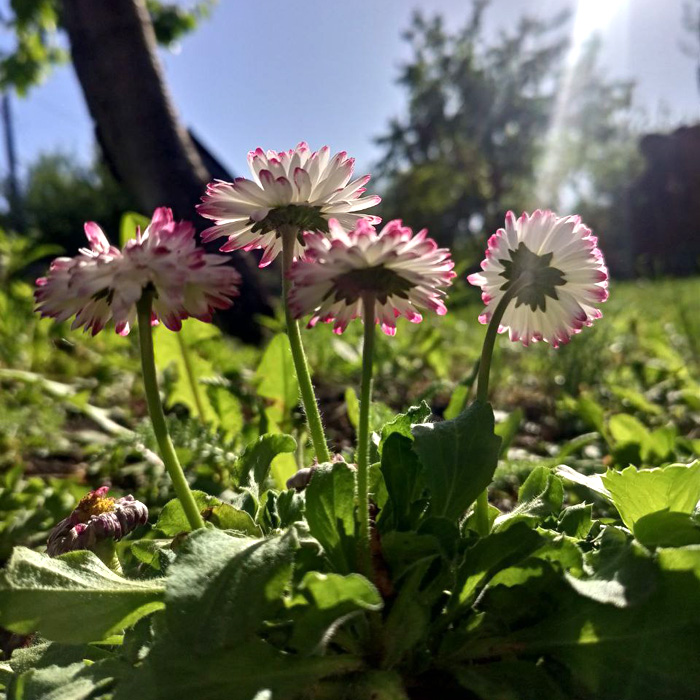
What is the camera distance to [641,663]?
0.86 meters

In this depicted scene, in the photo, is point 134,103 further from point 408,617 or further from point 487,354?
point 408,617

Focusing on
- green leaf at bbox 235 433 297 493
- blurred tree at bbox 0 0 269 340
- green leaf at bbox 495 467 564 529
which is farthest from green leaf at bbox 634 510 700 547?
blurred tree at bbox 0 0 269 340

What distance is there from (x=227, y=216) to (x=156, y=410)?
1.07 feet

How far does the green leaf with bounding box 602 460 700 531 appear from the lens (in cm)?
100

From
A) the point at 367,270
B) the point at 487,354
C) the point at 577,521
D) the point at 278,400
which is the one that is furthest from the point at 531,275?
the point at 278,400

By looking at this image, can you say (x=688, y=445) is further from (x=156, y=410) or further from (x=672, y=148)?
(x=672, y=148)

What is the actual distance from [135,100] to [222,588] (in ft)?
12.6

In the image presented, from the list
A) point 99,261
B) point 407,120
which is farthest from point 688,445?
point 407,120

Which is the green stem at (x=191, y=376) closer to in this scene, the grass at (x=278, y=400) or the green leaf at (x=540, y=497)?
the grass at (x=278, y=400)

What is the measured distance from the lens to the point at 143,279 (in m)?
0.84

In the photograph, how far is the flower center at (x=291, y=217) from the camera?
3.37 feet

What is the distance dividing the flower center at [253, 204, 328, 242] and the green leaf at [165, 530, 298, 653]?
0.48m

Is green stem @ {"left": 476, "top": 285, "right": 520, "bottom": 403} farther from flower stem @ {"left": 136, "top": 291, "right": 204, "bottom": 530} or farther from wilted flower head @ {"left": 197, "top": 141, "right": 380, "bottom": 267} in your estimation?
flower stem @ {"left": 136, "top": 291, "right": 204, "bottom": 530}

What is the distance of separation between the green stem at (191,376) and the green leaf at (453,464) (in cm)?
114
